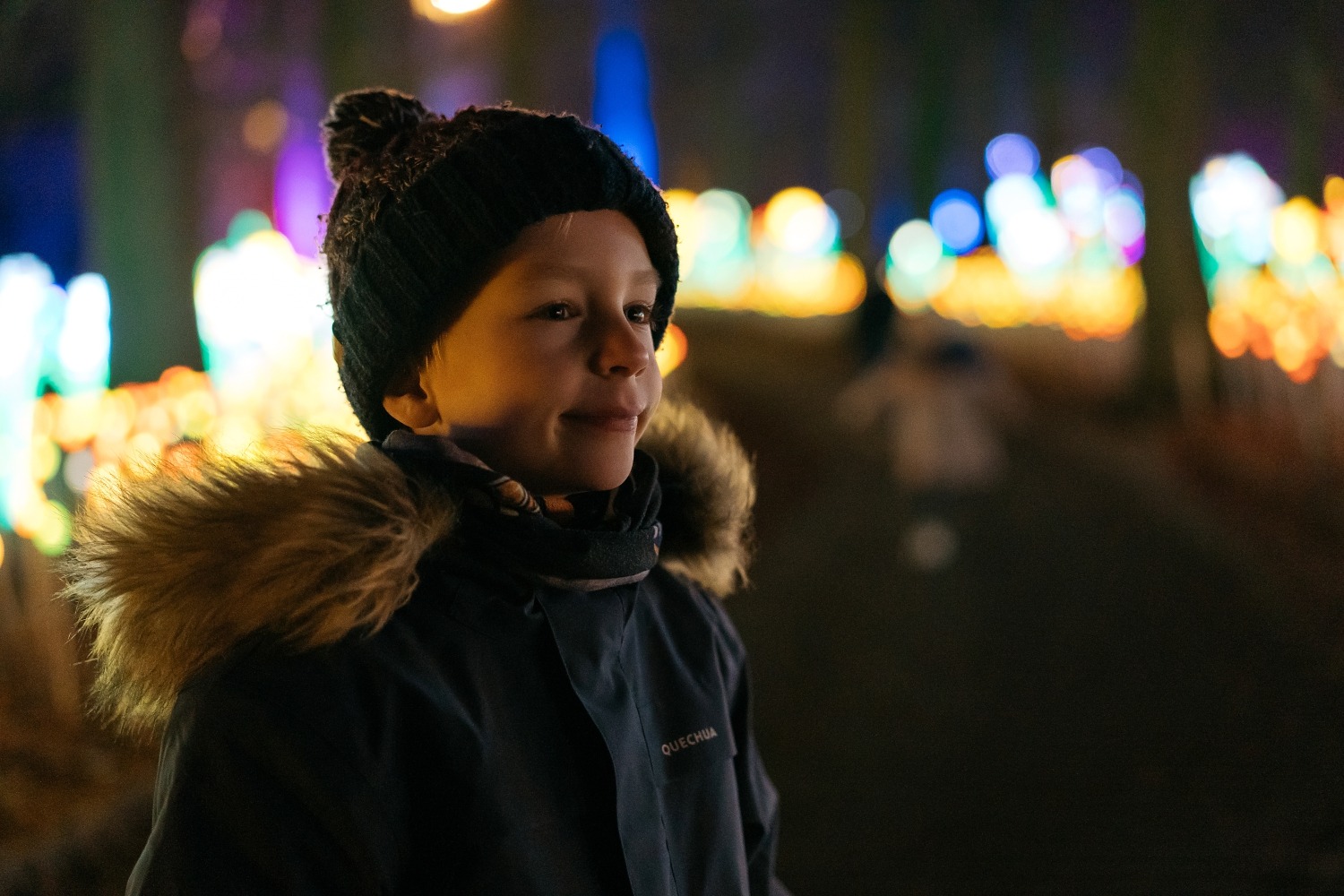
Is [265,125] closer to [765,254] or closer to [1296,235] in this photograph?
[1296,235]

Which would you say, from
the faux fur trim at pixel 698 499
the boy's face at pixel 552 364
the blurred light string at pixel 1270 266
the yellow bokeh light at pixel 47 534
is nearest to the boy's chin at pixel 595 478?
the boy's face at pixel 552 364

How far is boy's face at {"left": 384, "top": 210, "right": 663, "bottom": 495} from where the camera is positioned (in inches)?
65.8

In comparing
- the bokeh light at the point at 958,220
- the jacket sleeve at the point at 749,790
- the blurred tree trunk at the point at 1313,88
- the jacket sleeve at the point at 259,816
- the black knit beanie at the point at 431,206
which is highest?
the bokeh light at the point at 958,220

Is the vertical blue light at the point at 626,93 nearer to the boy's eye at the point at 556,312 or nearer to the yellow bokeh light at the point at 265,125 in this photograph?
the yellow bokeh light at the point at 265,125

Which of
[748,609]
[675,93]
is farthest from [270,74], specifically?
[675,93]

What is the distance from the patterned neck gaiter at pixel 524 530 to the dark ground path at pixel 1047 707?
288cm

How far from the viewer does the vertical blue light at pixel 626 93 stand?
34688mm

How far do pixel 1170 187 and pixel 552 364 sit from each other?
46.6 ft

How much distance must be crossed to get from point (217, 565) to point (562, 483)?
468 millimetres

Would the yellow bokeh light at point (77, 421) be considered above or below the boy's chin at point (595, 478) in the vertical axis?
above

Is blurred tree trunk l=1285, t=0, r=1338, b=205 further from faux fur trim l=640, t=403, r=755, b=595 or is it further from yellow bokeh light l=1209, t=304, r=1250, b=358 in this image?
faux fur trim l=640, t=403, r=755, b=595

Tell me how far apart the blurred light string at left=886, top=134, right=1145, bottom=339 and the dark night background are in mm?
5922

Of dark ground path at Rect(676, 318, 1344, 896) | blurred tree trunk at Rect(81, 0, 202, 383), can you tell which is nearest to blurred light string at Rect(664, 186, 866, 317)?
dark ground path at Rect(676, 318, 1344, 896)

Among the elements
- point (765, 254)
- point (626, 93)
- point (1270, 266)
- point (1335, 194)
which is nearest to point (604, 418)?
point (1335, 194)
